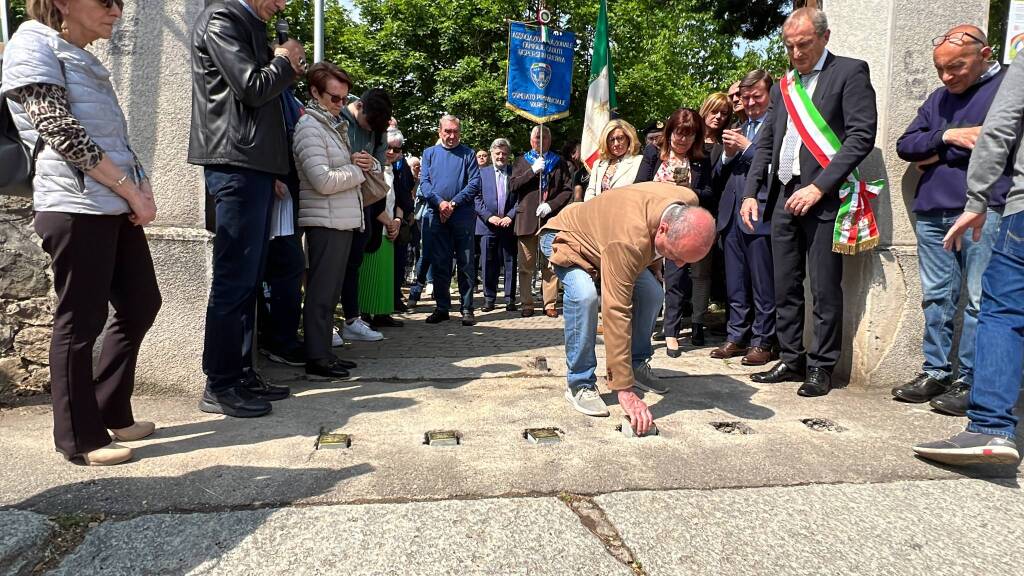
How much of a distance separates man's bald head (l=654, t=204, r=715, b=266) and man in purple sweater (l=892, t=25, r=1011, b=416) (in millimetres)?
1740

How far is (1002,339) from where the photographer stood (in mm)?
2801

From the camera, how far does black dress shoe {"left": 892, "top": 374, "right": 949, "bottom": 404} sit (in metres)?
3.88

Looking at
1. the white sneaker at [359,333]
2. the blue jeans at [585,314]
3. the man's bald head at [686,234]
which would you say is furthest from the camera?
the white sneaker at [359,333]

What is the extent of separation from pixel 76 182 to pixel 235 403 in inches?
52.5

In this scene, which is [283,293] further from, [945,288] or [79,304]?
[945,288]

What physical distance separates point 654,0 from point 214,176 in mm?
13006

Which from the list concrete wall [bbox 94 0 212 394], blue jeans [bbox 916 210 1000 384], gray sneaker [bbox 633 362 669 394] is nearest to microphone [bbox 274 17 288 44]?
concrete wall [bbox 94 0 212 394]

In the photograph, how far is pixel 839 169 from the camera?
3.93 metres

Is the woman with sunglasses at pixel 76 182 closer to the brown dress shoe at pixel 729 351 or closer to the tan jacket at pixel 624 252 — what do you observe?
the tan jacket at pixel 624 252

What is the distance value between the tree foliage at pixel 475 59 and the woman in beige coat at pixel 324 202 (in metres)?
17.2

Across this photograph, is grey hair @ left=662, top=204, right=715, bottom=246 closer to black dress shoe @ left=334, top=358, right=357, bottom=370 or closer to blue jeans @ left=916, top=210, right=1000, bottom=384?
blue jeans @ left=916, top=210, right=1000, bottom=384

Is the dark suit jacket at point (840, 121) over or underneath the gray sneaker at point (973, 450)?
over

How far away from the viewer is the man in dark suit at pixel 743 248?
488cm

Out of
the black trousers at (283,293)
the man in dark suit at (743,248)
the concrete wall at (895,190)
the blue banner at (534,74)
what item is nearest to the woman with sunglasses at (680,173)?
the man in dark suit at (743,248)
